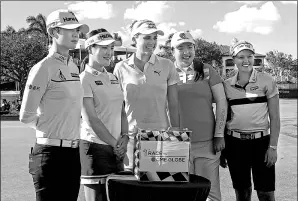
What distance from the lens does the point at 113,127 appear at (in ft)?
12.7

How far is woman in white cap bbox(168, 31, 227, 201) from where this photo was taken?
4320 mm

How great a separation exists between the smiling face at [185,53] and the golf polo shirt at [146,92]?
0.83 feet

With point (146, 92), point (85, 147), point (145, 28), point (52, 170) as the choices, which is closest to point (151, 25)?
point (145, 28)

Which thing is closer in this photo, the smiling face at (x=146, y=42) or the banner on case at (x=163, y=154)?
the banner on case at (x=163, y=154)

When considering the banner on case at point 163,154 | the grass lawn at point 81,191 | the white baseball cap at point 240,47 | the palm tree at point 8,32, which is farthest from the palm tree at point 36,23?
the banner on case at point 163,154

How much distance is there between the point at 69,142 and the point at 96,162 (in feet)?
1.52

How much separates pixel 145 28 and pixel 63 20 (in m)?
0.86

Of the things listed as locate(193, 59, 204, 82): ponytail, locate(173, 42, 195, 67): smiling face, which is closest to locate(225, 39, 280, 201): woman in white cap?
locate(193, 59, 204, 82): ponytail

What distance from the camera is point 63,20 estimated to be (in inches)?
135

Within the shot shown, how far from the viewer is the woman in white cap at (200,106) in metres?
4.32

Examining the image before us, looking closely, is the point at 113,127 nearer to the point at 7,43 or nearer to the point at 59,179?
the point at 59,179

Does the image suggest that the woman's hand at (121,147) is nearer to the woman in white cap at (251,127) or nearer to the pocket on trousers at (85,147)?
the pocket on trousers at (85,147)

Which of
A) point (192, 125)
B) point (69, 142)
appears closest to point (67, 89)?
point (69, 142)

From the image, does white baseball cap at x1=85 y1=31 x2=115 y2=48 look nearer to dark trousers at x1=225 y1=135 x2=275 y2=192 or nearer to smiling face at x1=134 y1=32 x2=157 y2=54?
smiling face at x1=134 y1=32 x2=157 y2=54
